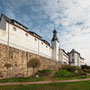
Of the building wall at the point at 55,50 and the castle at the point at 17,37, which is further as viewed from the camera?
the building wall at the point at 55,50

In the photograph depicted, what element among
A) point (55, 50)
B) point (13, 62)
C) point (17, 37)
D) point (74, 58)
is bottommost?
point (74, 58)

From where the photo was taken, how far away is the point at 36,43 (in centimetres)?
2711

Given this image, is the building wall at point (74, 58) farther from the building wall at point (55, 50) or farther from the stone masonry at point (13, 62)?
the stone masonry at point (13, 62)

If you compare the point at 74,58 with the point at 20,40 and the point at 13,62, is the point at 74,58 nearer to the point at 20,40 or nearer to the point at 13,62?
the point at 20,40

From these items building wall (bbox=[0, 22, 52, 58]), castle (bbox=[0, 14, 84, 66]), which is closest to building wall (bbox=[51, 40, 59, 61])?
castle (bbox=[0, 14, 84, 66])

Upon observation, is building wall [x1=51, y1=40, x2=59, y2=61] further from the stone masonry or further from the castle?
the stone masonry

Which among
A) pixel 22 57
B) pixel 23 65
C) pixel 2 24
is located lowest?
pixel 23 65

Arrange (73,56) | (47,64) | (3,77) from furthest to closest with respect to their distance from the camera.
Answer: (73,56), (47,64), (3,77)

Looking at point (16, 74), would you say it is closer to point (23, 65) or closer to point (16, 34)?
point (23, 65)

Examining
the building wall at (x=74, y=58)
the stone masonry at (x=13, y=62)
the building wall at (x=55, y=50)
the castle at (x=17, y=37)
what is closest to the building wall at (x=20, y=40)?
the castle at (x=17, y=37)

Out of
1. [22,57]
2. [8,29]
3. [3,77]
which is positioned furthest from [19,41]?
[3,77]

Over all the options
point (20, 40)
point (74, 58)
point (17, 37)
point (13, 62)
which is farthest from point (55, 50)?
point (13, 62)

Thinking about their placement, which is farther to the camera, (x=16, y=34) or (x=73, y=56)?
(x=73, y=56)

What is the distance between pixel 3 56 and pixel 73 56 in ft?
172
